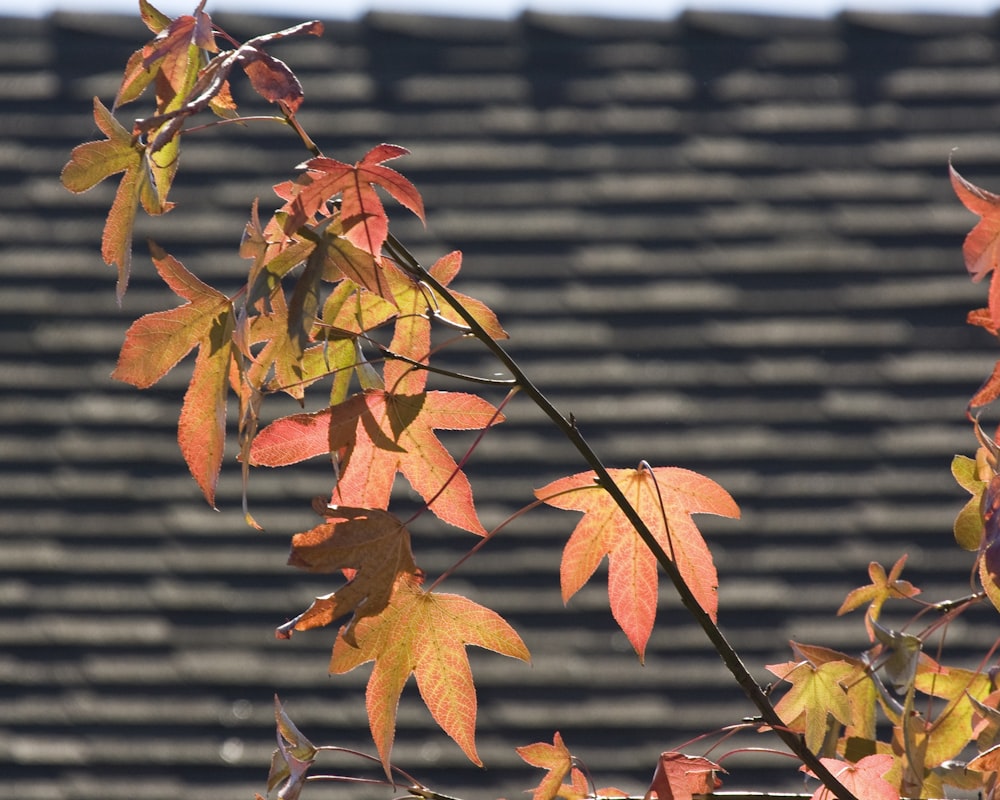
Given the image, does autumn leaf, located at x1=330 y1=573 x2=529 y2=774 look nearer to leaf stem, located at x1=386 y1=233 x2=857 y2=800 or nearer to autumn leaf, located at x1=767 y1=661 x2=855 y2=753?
leaf stem, located at x1=386 y1=233 x2=857 y2=800

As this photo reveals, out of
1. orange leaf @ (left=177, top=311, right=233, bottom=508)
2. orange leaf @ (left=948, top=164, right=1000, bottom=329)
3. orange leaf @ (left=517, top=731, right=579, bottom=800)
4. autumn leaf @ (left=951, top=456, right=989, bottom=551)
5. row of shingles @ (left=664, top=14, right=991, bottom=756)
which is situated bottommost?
row of shingles @ (left=664, top=14, right=991, bottom=756)

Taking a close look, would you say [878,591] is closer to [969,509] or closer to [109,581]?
[969,509]

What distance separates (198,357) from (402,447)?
128 millimetres

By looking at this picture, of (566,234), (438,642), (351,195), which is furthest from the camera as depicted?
(566,234)

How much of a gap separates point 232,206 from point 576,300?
3.10 feet

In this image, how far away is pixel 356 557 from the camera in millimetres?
638

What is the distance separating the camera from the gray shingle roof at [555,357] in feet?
8.37

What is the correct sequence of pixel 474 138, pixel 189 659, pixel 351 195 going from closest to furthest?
pixel 351 195
pixel 189 659
pixel 474 138


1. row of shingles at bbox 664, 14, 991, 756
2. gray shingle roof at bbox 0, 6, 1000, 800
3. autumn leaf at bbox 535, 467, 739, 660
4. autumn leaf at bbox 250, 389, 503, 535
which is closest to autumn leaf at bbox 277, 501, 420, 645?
autumn leaf at bbox 250, 389, 503, 535

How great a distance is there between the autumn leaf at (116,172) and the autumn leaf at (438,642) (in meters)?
0.25

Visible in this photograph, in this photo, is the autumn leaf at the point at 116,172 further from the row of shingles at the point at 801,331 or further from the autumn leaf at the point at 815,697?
the row of shingles at the point at 801,331

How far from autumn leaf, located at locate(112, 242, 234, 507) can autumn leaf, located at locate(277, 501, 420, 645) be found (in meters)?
0.07

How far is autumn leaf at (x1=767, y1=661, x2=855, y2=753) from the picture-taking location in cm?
84

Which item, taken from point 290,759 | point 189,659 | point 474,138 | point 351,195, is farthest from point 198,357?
point 474,138
